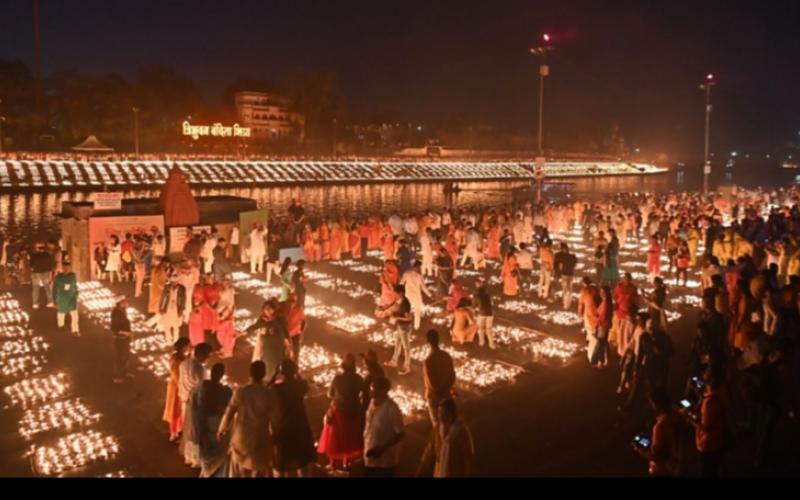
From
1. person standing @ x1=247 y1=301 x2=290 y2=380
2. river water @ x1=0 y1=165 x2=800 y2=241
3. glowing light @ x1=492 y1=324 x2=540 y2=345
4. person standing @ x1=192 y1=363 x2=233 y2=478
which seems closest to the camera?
person standing @ x1=192 y1=363 x2=233 y2=478

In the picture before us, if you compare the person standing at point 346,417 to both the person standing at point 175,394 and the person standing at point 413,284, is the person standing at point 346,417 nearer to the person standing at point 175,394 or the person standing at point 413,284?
the person standing at point 175,394

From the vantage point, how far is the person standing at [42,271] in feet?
53.9

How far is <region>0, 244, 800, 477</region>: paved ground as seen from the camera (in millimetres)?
8398

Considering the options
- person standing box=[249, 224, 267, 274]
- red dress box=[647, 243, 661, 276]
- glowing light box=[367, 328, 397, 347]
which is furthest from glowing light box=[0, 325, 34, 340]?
red dress box=[647, 243, 661, 276]

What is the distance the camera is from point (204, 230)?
21.8 m

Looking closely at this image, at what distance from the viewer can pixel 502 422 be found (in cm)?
980

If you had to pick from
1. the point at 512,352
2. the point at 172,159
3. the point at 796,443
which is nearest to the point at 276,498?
the point at 796,443

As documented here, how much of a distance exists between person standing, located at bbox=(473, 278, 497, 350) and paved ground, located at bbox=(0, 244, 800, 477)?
0.92 ft

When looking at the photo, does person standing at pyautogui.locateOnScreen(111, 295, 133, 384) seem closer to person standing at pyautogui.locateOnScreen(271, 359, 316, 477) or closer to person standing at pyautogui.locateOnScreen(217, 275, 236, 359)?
person standing at pyautogui.locateOnScreen(217, 275, 236, 359)

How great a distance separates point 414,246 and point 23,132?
79748 millimetres

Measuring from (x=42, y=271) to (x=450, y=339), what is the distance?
10113 millimetres

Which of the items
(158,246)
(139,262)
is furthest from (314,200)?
(139,262)

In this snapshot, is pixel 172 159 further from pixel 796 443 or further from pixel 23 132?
pixel 796 443

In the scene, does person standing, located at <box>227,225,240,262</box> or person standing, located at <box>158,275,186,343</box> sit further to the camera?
person standing, located at <box>227,225,240,262</box>
